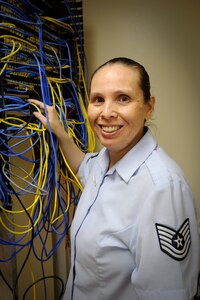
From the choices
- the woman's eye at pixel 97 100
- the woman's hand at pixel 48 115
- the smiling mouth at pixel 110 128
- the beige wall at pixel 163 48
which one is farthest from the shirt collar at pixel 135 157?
the beige wall at pixel 163 48

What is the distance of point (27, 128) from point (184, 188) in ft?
2.05

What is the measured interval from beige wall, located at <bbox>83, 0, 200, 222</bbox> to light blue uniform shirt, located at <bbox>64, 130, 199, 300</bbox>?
2.35ft

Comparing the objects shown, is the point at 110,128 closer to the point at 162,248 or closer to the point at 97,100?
the point at 97,100

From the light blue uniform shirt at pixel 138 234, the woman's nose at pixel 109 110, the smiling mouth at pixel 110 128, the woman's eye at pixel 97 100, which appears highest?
the woman's eye at pixel 97 100

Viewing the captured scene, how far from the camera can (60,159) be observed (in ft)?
3.96

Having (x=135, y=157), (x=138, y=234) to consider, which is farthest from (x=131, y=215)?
(x=135, y=157)

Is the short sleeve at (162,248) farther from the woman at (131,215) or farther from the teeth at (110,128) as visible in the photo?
the teeth at (110,128)

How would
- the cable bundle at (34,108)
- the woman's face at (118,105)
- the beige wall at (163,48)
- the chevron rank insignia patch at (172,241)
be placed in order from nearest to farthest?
the chevron rank insignia patch at (172,241), the woman's face at (118,105), the cable bundle at (34,108), the beige wall at (163,48)

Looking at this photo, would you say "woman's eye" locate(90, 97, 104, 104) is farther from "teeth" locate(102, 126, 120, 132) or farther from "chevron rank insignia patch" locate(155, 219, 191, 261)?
"chevron rank insignia patch" locate(155, 219, 191, 261)

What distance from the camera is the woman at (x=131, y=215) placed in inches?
28.1

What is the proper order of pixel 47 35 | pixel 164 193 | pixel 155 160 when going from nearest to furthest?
pixel 164 193 < pixel 155 160 < pixel 47 35

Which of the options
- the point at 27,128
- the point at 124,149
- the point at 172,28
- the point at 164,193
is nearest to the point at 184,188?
the point at 164,193

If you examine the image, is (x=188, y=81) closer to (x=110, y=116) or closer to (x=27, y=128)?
(x=110, y=116)

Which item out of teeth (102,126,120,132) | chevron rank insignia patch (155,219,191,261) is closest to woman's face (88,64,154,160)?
teeth (102,126,120,132)
